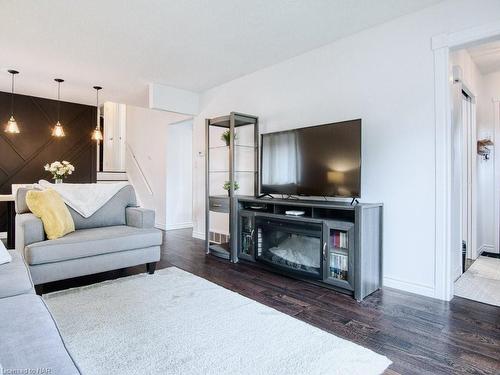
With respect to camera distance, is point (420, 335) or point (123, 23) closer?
point (420, 335)

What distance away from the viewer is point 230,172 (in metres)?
3.80

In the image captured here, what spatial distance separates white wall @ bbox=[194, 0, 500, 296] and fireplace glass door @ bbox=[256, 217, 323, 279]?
25.7 inches

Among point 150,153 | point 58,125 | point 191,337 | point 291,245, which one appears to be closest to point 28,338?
point 191,337

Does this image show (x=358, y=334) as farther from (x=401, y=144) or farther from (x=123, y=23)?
(x=123, y=23)

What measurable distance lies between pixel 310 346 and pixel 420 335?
750 mm

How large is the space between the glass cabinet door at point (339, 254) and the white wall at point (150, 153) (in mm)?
3783

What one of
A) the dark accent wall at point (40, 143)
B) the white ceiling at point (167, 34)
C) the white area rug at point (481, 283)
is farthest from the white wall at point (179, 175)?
the white area rug at point (481, 283)

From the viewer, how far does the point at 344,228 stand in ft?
8.50

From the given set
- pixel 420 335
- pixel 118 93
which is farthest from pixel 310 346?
pixel 118 93

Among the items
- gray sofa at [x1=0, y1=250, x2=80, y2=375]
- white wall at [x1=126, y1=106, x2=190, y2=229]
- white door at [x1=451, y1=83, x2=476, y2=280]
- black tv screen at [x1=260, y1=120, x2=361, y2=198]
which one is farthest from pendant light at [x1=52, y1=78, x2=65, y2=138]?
white door at [x1=451, y1=83, x2=476, y2=280]

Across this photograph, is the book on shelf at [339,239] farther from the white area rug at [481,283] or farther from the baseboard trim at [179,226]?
the baseboard trim at [179,226]

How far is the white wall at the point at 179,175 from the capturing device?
5.99 metres

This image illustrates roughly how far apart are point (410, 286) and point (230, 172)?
226cm

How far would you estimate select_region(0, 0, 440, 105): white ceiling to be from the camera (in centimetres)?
258
